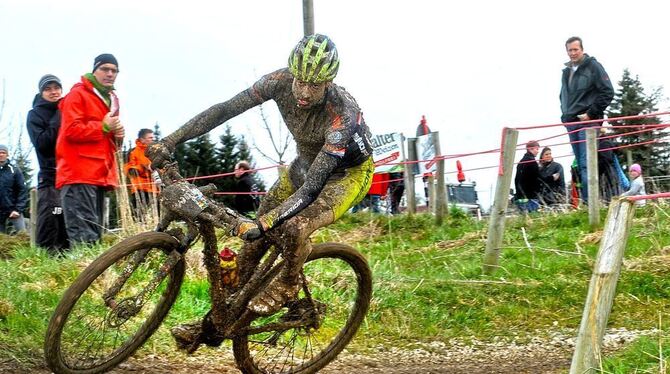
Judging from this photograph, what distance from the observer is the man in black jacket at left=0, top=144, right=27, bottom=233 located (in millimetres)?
11781

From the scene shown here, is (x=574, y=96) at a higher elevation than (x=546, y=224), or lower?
higher

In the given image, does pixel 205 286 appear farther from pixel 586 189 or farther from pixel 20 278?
pixel 586 189

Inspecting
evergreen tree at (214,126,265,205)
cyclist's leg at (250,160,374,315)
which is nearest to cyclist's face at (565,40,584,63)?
cyclist's leg at (250,160,374,315)

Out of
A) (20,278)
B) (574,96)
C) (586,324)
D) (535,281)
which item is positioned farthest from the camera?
(574,96)

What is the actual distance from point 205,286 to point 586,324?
14.1 feet

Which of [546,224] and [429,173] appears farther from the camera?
[429,173]

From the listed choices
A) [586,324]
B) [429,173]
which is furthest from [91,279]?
[429,173]

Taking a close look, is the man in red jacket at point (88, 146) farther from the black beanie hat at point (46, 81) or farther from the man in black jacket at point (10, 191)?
the man in black jacket at point (10, 191)

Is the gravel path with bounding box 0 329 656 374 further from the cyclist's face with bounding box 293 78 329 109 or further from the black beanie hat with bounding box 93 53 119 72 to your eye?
the black beanie hat with bounding box 93 53 119 72

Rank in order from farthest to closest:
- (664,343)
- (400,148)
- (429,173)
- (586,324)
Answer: (400,148) < (429,173) < (664,343) < (586,324)

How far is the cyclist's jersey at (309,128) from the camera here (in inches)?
215

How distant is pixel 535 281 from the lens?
8.54 meters

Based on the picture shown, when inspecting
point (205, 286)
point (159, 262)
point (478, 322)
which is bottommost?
point (478, 322)

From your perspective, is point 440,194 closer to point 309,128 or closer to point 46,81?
point 46,81
